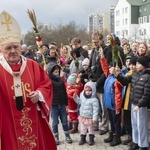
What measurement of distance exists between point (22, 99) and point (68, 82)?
11.7ft

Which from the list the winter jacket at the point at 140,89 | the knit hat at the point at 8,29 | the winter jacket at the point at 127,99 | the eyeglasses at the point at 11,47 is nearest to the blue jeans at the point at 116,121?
the winter jacket at the point at 127,99

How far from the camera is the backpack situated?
6.34 meters

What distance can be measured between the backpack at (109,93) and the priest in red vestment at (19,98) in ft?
7.91

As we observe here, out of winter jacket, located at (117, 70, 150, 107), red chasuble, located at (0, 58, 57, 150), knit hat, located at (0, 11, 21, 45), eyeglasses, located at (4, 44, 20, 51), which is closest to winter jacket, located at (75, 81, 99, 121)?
winter jacket, located at (117, 70, 150, 107)

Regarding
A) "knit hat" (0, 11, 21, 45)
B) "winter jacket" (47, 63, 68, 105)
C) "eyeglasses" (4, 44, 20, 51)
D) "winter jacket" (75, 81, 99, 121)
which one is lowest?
"winter jacket" (75, 81, 99, 121)

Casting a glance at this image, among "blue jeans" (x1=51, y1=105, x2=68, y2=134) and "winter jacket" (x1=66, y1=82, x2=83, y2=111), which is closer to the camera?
"blue jeans" (x1=51, y1=105, x2=68, y2=134)

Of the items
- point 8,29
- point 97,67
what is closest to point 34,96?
point 8,29

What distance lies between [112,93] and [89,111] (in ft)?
1.99

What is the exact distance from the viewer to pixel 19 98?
3.79m

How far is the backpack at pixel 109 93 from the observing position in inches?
250

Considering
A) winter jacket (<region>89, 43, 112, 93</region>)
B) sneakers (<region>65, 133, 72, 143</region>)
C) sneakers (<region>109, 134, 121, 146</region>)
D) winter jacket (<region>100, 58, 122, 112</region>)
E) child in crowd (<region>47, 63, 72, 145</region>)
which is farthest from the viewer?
winter jacket (<region>89, 43, 112, 93</region>)

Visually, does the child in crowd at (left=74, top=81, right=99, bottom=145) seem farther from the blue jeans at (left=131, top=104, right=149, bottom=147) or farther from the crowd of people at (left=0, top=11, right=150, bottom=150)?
the blue jeans at (left=131, top=104, right=149, bottom=147)

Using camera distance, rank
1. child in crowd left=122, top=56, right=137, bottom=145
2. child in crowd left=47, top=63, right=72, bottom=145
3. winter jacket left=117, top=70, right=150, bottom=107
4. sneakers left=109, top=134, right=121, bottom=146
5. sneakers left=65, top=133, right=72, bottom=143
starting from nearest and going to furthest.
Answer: winter jacket left=117, top=70, right=150, bottom=107 → child in crowd left=122, top=56, right=137, bottom=145 → sneakers left=109, top=134, right=121, bottom=146 → child in crowd left=47, top=63, right=72, bottom=145 → sneakers left=65, top=133, right=72, bottom=143

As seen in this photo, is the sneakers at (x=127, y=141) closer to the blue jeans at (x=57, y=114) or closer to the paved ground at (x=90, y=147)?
the paved ground at (x=90, y=147)
